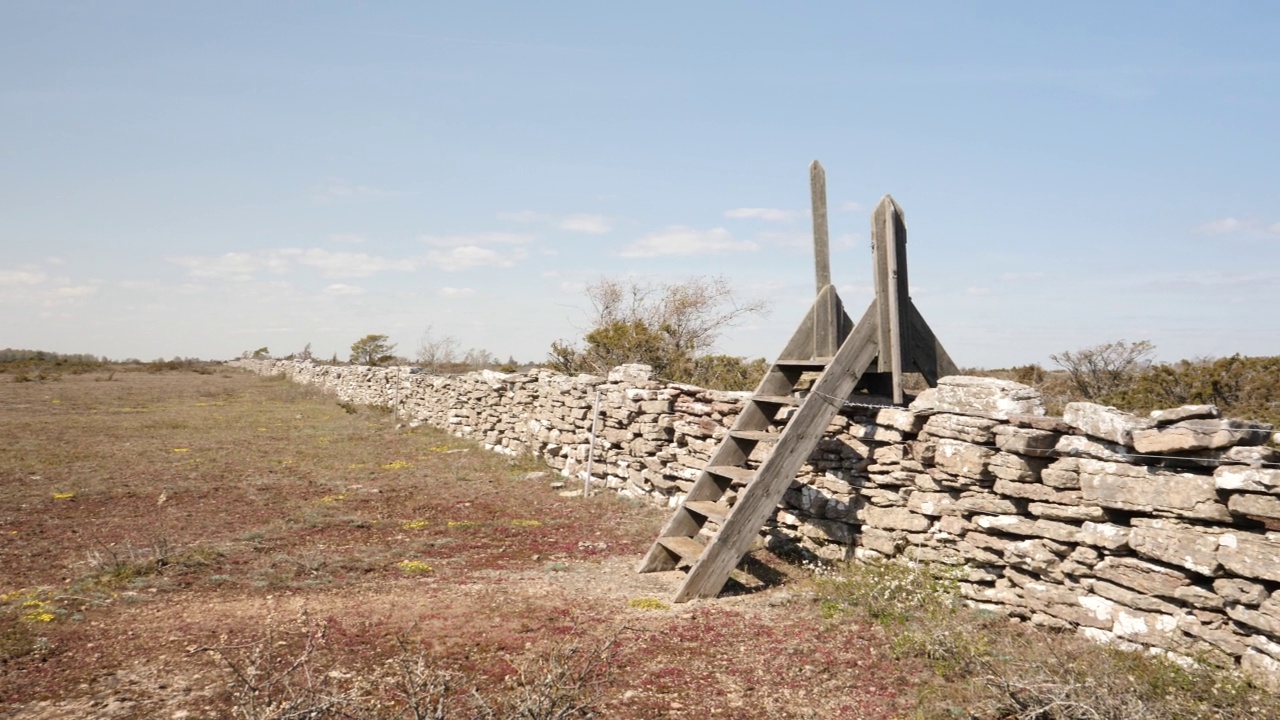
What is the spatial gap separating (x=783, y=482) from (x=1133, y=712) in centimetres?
288

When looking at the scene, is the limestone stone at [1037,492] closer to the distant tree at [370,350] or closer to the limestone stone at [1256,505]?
the limestone stone at [1256,505]

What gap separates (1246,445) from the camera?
4109 millimetres

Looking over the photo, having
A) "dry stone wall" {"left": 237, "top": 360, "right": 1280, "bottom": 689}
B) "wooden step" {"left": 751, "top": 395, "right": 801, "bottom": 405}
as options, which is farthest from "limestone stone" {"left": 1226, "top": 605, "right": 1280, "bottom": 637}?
"wooden step" {"left": 751, "top": 395, "right": 801, "bottom": 405}

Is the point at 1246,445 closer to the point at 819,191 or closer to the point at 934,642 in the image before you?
the point at 934,642

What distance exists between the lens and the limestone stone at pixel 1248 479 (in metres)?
3.80

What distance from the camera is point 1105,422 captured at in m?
4.69

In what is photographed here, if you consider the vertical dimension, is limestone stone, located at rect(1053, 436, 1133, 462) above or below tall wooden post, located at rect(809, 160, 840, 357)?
below

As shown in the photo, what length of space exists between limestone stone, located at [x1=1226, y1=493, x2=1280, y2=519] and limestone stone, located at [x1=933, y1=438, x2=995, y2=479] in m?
1.55

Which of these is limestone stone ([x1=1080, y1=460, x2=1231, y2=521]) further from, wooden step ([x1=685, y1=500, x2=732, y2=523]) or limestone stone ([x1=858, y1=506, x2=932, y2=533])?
wooden step ([x1=685, y1=500, x2=732, y2=523])

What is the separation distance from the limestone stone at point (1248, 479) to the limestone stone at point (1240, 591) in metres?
0.49

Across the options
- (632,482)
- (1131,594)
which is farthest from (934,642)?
(632,482)

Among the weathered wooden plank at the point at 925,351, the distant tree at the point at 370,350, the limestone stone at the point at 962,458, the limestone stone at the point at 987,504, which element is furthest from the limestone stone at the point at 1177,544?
the distant tree at the point at 370,350

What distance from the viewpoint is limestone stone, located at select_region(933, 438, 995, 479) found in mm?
5367

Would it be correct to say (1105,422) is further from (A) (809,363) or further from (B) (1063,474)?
(A) (809,363)
